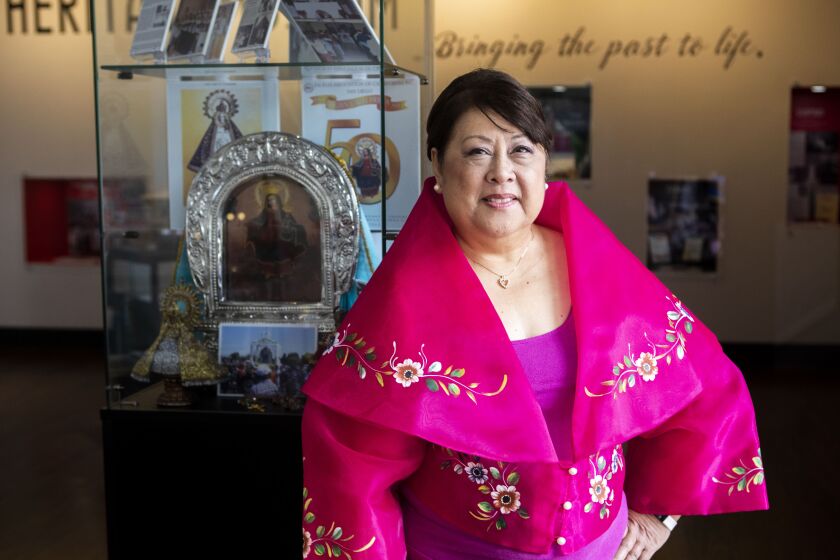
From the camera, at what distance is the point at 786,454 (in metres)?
4.94

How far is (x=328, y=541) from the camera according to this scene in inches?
66.4

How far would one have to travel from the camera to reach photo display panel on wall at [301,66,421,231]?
227 centimetres

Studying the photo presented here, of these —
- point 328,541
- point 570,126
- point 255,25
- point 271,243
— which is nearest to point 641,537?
point 328,541

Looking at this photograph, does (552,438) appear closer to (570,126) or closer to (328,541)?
(328,541)

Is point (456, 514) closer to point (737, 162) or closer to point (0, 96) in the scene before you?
point (737, 162)

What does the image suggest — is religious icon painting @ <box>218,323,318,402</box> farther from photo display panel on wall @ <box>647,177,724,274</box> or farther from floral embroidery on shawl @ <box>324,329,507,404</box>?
photo display panel on wall @ <box>647,177,724,274</box>

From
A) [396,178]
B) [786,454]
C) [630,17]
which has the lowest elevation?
[786,454]

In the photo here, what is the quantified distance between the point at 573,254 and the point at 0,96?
A: 6.95 metres

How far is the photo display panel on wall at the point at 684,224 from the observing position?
23.0 feet

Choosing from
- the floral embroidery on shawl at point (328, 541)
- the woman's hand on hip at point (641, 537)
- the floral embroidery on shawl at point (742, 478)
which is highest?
the floral embroidery on shawl at point (742, 478)

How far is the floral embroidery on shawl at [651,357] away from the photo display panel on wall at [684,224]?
212 inches

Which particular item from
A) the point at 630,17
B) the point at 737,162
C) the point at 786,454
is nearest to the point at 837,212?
the point at 737,162

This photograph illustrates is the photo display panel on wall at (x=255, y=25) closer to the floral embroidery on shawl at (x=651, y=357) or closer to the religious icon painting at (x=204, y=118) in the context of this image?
the religious icon painting at (x=204, y=118)

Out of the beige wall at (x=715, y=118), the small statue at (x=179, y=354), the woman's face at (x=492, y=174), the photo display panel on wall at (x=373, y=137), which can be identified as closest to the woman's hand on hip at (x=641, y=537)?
the woman's face at (x=492, y=174)
